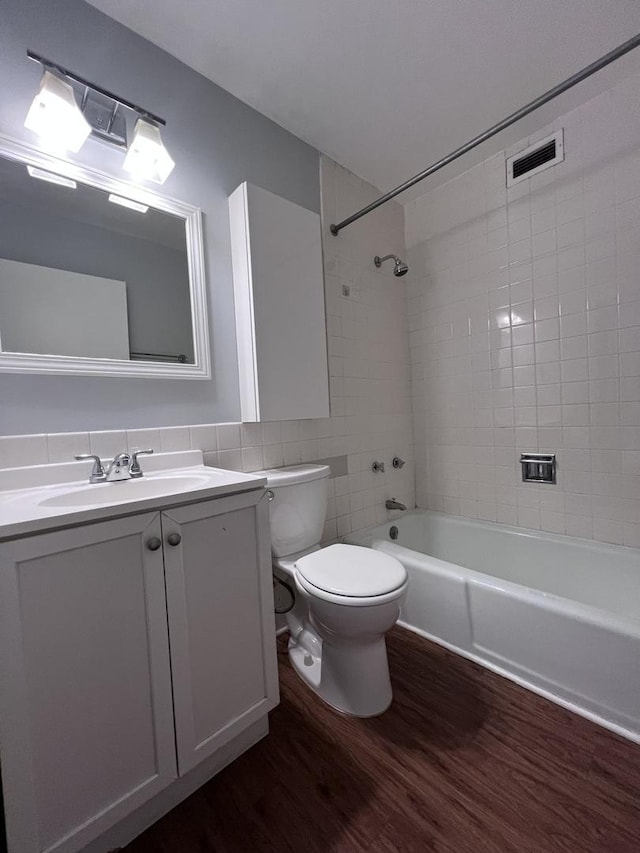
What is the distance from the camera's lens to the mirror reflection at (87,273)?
1099mm

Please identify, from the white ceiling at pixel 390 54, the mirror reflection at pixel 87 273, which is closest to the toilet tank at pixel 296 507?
the mirror reflection at pixel 87 273

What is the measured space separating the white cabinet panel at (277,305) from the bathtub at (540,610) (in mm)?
892

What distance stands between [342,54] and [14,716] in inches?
89.2

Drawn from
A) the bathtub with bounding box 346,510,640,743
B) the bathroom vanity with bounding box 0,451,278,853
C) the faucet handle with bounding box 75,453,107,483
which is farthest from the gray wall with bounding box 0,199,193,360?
the bathtub with bounding box 346,510,640,743

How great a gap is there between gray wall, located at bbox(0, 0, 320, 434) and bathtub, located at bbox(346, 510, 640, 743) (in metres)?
1.23

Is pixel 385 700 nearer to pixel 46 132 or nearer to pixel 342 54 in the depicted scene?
pixel 46 132

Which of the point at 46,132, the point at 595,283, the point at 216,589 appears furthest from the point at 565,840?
the point at 46,132

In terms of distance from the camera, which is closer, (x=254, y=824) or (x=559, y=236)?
(x=254, y=824)

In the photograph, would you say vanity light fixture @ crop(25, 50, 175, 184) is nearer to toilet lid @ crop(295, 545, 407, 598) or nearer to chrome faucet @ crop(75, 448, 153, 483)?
chrome faucet @ crop(75, 448, 153, 483)

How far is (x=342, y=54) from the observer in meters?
1.41

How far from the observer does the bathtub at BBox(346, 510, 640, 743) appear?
1154 mm

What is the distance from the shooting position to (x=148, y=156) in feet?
4.18

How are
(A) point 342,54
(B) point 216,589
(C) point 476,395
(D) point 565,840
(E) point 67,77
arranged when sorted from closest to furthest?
(D) point 565,840 → (B) point 216,589 → (E) point 67,77 → (A) point 342,54 → (C) point 476,395

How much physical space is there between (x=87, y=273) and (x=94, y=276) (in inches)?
0.8
